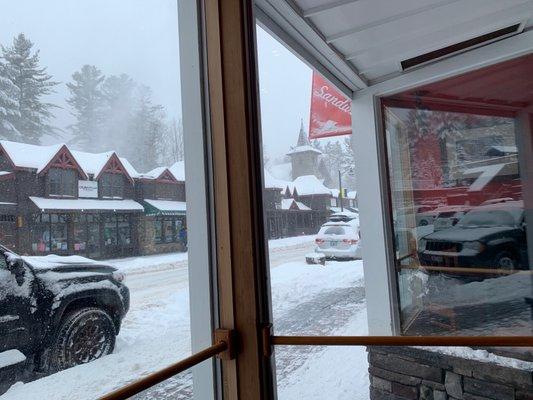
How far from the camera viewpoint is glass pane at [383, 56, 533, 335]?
2.34 meters

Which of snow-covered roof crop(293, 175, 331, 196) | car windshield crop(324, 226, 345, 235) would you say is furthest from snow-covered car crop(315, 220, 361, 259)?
snow-covered roof crop(293, 175, 331, 196)

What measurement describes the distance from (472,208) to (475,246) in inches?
9.8

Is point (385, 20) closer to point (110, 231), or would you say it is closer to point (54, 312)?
point (110, 231)

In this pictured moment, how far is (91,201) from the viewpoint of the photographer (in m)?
1.12

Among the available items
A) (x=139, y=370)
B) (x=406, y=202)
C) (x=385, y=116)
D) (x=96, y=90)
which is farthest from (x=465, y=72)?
(x=139, y=370)

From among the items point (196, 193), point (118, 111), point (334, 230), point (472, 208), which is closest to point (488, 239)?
point (472, 208)

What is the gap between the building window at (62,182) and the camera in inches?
39.9

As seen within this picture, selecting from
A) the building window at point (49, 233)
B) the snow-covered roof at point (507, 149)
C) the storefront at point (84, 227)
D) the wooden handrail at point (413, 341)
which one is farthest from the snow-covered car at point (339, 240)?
the building window at point (49, 233)

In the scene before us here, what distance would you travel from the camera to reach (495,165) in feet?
7.97

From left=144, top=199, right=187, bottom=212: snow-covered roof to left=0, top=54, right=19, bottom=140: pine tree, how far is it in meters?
0.48

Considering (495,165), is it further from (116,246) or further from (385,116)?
(116,246)

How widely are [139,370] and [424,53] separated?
267 centimetres

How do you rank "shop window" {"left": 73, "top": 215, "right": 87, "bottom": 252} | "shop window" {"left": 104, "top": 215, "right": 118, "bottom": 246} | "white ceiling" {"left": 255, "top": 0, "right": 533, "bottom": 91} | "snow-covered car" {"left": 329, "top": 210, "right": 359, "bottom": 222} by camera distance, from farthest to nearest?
"snow-covered car" {"left": 329, "top": 210, "right": 359, "bottom": 222} → "white ceiling" {"left": 255, "top": 0, "right": 533, "bottom": 91} → "shop window" {"left": 104, "top": 215, "right": 118, "bottom": 246} → "shop window" {"left": 73, "top": 215, "right": 87, "bottom": 252}

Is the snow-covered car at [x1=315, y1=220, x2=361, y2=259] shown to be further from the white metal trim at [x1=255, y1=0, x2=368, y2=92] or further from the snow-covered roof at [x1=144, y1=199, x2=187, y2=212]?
the white metal trim at [x1=255, y1=0, x2=368, y2=92]
